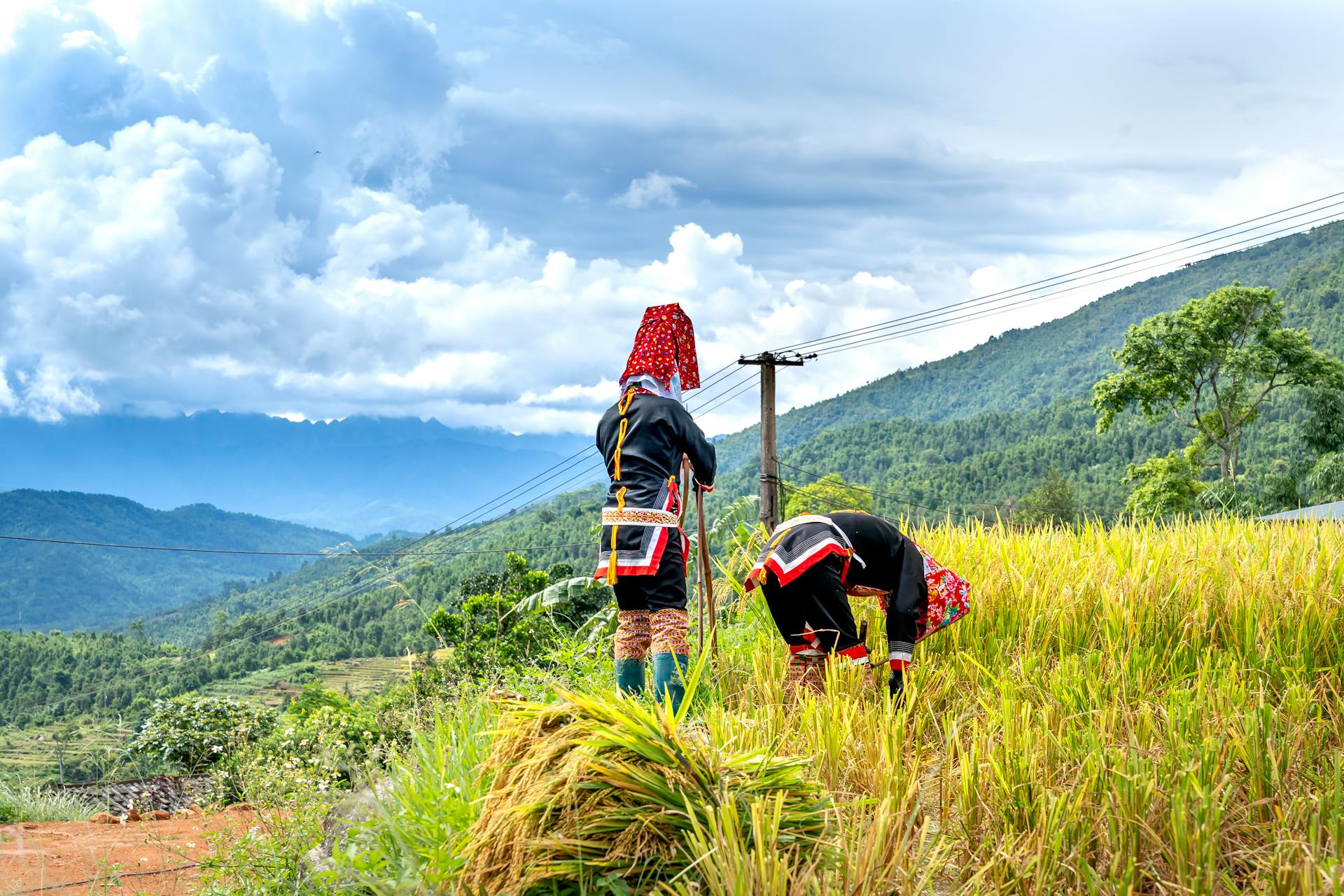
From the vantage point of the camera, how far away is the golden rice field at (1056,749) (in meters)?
2.81

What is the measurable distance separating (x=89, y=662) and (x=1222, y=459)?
75910 millimetres

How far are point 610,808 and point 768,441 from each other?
13.6 metres

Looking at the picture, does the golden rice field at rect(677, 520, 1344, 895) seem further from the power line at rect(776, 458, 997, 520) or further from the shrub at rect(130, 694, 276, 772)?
the shrub at rect(130, 694, 276, 772)

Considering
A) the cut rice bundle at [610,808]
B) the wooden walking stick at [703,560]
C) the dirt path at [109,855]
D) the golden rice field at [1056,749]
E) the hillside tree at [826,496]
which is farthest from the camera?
the hillside tree at [826,496]

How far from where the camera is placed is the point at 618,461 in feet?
17.5

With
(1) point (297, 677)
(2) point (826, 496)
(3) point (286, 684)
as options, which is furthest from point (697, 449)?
(1) point (297, 677)

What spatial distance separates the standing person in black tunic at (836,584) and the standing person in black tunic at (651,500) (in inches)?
18.6

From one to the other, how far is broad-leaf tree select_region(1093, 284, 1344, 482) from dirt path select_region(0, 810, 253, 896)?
31.5 m

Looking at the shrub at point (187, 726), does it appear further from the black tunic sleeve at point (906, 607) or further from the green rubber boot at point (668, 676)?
the black tunic sleeve at point (906, 607)

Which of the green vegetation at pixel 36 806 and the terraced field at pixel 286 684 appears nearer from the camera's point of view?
the green vegetation at pixel 36 806

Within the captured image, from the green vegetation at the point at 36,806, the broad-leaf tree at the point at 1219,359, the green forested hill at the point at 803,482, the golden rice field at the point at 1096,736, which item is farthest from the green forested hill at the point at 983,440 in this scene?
the golden rice field at the point at 1096,736

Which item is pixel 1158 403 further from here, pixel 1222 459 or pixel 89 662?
pixel 89 662

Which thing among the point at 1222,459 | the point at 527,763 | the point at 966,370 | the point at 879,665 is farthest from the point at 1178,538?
the point at 966,370

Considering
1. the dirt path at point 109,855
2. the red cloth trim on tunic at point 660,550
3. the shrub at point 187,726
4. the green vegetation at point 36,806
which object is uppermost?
the red cloth trim on tunic at point 660,550
